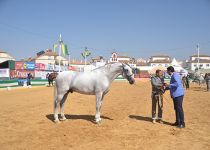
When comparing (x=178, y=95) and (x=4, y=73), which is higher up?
(x=4, y=73)

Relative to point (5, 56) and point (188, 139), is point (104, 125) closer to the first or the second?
point (188, 139)

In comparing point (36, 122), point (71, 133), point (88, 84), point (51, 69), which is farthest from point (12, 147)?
point (51, 69)

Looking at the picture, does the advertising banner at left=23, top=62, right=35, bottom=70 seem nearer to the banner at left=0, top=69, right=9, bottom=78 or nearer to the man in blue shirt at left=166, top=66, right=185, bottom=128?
the banner at left=0, top=69, right=9, bottom=78

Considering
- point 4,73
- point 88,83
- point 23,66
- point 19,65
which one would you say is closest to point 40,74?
point 23,66

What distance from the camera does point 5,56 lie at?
4550 inches

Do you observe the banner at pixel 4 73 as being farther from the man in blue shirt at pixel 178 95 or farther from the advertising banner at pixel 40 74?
the man in blue shirt at pixel 178 95

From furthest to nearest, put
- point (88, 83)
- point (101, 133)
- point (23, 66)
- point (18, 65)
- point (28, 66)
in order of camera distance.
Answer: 1. point (28, 66)
2. point (23, 66)
3. point (18, 65)
4. point (88, 83)
5. point (101, 133)

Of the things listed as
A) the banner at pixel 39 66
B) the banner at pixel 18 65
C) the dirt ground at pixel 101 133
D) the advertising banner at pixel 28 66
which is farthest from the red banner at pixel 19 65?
the dirt ground at pixel 101 133

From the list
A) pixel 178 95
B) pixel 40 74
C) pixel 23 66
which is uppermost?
pixel 23 66

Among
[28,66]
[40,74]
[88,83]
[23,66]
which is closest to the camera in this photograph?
[88,83]

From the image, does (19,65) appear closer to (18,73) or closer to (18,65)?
(18,65)

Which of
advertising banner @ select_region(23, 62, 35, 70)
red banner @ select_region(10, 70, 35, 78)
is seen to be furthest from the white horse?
advertising banner @ select_region(23, 62, 35, 70)

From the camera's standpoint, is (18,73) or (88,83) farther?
(18,73)

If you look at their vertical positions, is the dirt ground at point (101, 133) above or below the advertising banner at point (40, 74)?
below
